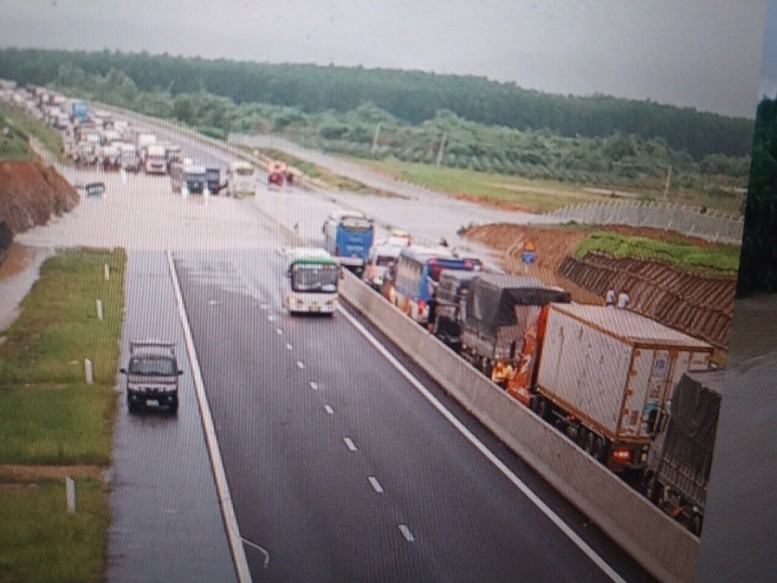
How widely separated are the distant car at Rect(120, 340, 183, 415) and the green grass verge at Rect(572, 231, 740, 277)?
2.42 meters

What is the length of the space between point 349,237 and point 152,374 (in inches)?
55.8

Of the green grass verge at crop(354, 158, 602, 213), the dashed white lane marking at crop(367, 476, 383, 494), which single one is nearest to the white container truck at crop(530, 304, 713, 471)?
the green grass verge at crop(354, 158, 602, 213)

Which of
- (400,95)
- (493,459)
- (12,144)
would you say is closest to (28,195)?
(12,144)

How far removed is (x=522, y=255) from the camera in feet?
23.2

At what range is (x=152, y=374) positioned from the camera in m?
6.01

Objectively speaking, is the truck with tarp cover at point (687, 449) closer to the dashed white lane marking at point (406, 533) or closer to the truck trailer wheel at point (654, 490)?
the truck trailer wheel at point (654, 490)

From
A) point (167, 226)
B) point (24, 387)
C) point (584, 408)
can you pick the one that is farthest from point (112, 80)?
point (584, 408)

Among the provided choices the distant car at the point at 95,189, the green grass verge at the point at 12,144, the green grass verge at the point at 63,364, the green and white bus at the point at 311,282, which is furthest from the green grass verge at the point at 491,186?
the green grass verge at the point at 12,144

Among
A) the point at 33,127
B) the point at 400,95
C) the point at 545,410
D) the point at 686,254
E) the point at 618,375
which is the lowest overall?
the point at 545,410

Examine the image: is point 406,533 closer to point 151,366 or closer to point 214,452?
point 214,452

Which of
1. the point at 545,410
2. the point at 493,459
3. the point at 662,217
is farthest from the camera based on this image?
the point at 545,410

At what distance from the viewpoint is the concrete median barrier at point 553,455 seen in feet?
19.5

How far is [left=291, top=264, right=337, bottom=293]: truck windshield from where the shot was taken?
6.55 m

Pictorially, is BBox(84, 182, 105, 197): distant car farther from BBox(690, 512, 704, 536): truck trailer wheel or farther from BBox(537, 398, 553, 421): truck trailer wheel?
BBox(690, 512, 704, 536): truck trailer wheel
